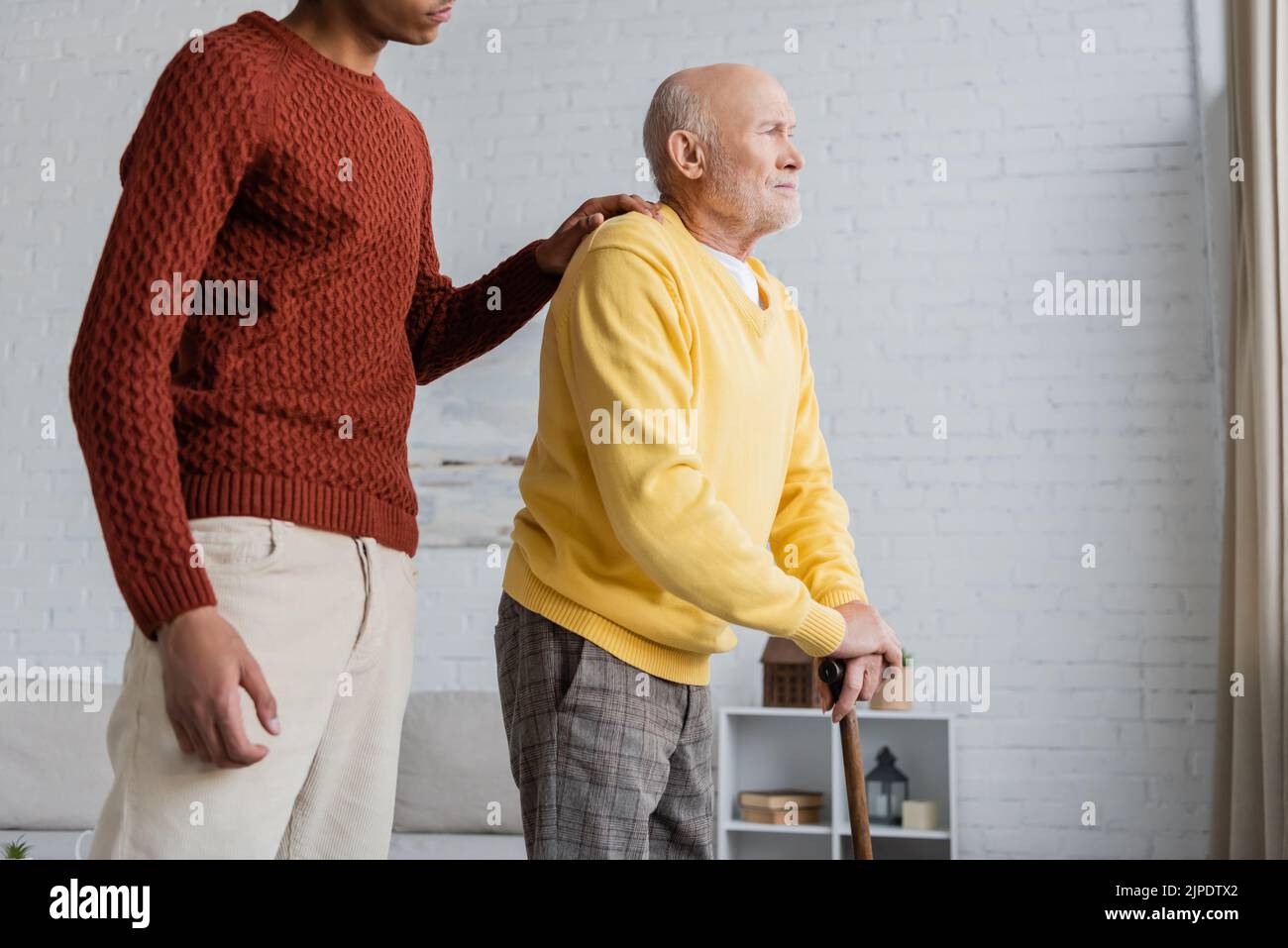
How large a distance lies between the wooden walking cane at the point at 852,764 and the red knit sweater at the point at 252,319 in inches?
20.3

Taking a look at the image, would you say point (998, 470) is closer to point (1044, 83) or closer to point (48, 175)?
point (1044, 83)

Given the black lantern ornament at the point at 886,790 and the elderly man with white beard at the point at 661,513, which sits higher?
the elderly man with white beard at the point at 661,513

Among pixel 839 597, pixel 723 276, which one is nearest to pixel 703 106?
pixel 723 276

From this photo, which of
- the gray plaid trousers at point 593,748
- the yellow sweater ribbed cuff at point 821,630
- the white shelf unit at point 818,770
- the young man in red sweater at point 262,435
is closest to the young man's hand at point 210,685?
the young man in red sweater at point 262,435

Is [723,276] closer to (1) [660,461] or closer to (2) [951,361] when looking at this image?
(1) [660,461]

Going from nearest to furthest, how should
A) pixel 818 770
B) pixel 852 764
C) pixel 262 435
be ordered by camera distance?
pixel 262 435
pixel 852 764
pixel 818 770

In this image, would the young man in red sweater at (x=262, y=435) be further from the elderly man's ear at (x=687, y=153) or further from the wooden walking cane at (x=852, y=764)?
the wooden walking cane at (x=852, y=764)

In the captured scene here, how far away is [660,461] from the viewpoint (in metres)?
1.22

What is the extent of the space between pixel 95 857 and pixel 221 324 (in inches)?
17.1

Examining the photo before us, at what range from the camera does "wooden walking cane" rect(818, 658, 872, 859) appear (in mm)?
1394

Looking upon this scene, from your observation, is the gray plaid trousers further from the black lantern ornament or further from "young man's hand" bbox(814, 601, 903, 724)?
the black lantern ornament

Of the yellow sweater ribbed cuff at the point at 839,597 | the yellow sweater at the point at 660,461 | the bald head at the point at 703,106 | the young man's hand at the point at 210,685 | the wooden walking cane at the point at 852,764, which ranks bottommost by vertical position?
the wooden walking cane at the point at 852,764

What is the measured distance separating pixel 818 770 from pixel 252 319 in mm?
3227

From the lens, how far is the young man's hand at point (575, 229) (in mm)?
1402
